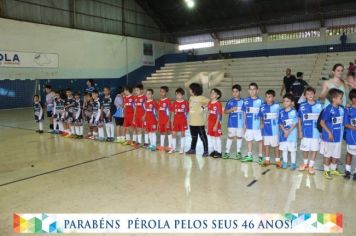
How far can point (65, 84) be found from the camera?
17.9m

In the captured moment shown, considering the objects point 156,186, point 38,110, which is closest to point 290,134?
point 156,186

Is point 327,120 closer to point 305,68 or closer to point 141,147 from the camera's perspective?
point 141,147

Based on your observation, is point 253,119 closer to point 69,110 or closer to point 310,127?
point 310,127

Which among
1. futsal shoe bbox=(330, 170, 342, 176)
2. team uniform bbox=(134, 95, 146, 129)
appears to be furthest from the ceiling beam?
futsal shoe bbox=(330, 170, 342, 176)

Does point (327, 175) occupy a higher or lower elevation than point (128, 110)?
lower

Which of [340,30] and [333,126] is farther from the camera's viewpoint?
[340,30]

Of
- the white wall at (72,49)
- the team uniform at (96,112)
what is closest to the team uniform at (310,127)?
the team uniform at (96,112)

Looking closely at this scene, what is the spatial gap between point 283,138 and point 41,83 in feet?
49.9

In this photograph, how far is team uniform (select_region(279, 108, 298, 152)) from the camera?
183 inches

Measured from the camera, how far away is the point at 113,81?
21203 millimetres

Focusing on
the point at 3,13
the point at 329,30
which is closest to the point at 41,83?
the point at 3,13

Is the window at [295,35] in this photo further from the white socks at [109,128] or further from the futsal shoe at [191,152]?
the futsal shoe at [191,152]

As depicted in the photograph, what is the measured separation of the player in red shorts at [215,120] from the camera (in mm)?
5430

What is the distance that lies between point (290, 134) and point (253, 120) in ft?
2.25
